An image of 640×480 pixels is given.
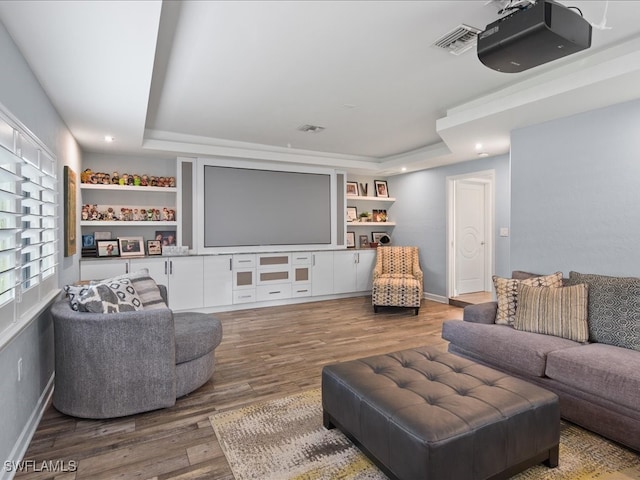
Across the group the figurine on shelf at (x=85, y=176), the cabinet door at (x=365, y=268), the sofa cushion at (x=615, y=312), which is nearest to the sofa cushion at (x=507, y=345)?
the sofa cushion at (x=615, y=312)

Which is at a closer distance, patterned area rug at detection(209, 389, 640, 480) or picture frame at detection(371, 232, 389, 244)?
patterned area rug at detection(209, 389, 640, 480)

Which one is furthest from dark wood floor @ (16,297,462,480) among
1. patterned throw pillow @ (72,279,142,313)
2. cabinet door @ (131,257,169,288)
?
cabinet door @ (131,257,169,288)

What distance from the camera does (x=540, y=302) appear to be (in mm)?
2926

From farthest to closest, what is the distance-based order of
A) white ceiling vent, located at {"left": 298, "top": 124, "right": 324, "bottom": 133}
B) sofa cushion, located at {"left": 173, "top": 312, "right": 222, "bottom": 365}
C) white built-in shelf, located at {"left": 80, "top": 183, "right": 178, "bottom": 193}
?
white built-in shelf, located at {"left": 80, "top": 183, "right": 178, "bottom": 193}
white ceiling vent, located at {"left": 298, "top": 124, "right": 324, "bottom": 133}
sofa cushion, located at {"left": 173, "top": 312, "right": 222, "bottom": 365}

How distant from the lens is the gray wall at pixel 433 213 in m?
5.25

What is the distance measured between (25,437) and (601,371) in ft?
11.0

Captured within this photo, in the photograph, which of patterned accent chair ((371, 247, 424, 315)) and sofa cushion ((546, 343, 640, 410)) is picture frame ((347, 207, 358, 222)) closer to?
patterned accent chair ((371, 247, 424, 315))

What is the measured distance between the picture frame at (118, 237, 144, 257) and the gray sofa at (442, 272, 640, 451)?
4334 millimetres

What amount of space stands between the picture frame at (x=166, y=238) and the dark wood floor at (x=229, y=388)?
4.46 ft

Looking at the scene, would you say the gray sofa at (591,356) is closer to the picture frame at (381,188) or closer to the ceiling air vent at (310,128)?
the ceiling air vent at (310,128)

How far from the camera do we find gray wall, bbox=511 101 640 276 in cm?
299

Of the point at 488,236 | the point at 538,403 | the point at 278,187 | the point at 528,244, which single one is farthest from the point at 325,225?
the point at 538,403

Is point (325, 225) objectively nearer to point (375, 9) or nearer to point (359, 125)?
point (359, 125)

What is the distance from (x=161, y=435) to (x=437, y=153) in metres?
4.81
